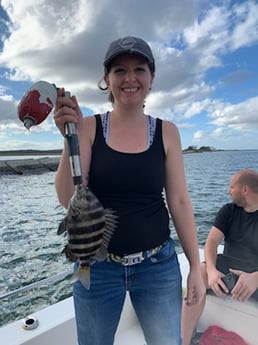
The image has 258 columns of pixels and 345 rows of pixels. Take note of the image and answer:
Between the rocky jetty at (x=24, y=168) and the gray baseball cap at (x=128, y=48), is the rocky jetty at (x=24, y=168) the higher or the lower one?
the lower one

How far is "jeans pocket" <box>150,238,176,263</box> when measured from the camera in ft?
4.11

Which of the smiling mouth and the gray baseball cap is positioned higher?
the gray baseball cap

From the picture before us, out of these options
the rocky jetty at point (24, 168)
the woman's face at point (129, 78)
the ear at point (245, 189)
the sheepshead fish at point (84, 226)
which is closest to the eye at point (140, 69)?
the woman's face at point (129, 78)

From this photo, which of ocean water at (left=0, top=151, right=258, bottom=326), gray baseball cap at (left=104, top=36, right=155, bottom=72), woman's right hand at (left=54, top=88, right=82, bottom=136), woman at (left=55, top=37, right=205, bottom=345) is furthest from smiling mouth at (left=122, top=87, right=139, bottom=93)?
ocean water at (left=0, top=151, right=258, bottom=326)

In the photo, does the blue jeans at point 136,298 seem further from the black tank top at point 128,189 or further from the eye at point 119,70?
the eye at point 119,70

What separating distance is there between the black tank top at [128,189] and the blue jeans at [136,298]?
0.09 meters

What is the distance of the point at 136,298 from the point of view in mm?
1286

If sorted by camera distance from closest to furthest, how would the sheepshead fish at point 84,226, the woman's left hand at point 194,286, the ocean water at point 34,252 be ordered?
the sheepshead fish at point 84,226
the woman's left hand at point 194,286
the ocean water at point 34,252

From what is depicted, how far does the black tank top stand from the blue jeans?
0.09 meters

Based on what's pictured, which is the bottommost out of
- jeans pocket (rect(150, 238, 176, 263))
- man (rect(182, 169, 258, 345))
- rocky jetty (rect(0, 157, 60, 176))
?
rocky jetty (rect(0, 157, 60, 176))

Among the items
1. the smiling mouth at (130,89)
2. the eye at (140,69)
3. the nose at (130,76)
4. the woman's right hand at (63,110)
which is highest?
the eye at (140,69)

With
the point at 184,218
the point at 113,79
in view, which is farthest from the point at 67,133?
the point at 184,218

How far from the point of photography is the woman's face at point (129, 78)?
1211 mm

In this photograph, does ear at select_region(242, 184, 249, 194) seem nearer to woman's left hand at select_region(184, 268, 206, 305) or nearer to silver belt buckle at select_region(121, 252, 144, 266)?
woman's left hand at select_region(184, 268, 206, 305)
